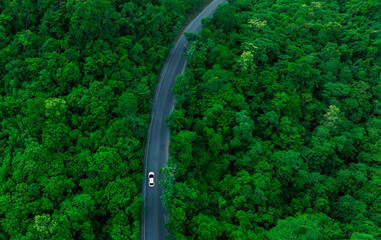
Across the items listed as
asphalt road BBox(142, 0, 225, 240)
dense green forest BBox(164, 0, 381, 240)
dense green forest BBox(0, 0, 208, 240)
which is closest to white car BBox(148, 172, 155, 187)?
asphalt road BBox(142, 0, 225, 240)

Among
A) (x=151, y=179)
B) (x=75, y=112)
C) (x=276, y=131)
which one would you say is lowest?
(x=276, y=131)

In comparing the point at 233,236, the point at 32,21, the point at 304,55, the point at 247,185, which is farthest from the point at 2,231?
the point at 304,55

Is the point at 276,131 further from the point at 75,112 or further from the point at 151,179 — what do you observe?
the point at 75,112

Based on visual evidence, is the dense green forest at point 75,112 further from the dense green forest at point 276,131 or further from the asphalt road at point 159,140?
the dense green forest at point 276,131

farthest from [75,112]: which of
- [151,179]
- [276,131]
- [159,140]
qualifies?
[276,131]

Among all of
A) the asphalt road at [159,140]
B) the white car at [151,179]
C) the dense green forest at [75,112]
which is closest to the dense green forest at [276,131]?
the asphalt road at [159,140]

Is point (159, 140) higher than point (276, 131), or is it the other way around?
point (159, 140)

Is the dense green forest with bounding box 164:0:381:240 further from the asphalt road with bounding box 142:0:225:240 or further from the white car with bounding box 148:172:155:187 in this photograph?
the white car with bounding box 148:172:155:187
